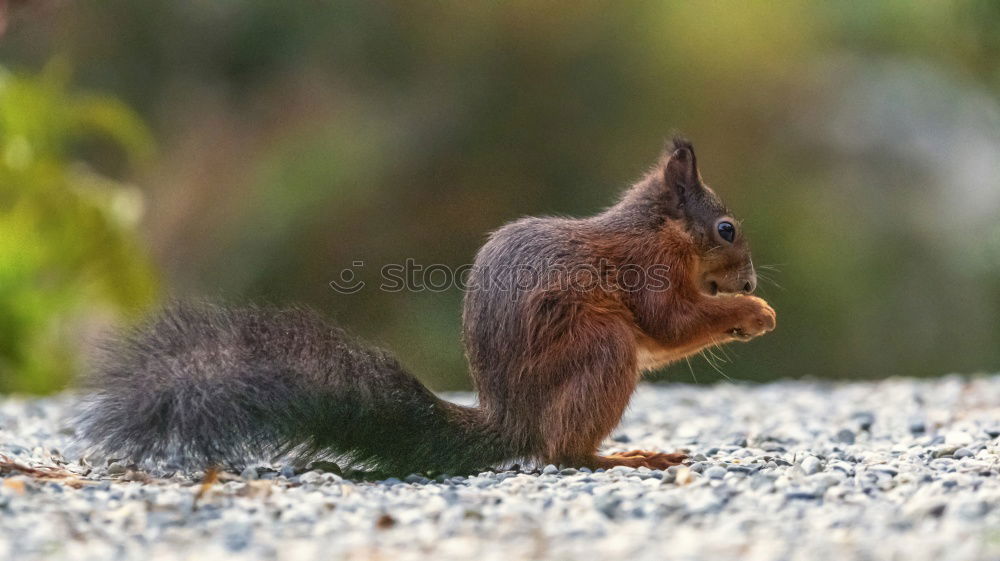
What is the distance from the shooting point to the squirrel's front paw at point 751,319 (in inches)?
144

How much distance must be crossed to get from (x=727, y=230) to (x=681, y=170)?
0.26m

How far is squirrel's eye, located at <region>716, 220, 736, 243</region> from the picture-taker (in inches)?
155

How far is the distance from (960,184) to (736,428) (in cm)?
633

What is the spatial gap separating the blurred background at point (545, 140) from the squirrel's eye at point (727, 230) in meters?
4.18

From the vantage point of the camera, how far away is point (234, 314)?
10.5 ft

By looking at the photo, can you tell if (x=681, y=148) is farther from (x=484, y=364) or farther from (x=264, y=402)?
(x=264, y=402)

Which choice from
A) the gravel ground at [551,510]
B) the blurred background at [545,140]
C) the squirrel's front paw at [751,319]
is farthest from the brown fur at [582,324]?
the blurred background at [545,140]

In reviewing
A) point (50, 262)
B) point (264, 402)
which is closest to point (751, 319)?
point (264, 402)

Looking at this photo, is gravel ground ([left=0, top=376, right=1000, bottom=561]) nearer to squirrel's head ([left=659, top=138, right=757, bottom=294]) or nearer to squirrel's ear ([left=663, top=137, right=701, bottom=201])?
squirrel's head ([left=659, top=138, right=757, bottom=294])

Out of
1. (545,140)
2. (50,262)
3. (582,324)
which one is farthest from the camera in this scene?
(545,140)

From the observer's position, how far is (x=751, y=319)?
3.67m

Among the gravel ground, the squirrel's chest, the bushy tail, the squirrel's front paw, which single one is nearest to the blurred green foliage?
the gravel ground

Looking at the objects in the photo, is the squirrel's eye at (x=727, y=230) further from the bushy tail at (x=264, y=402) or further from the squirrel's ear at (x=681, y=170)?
the bushy tail at (x=264, y=402)

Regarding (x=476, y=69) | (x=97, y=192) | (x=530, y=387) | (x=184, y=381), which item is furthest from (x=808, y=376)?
(x=184, y=381)
